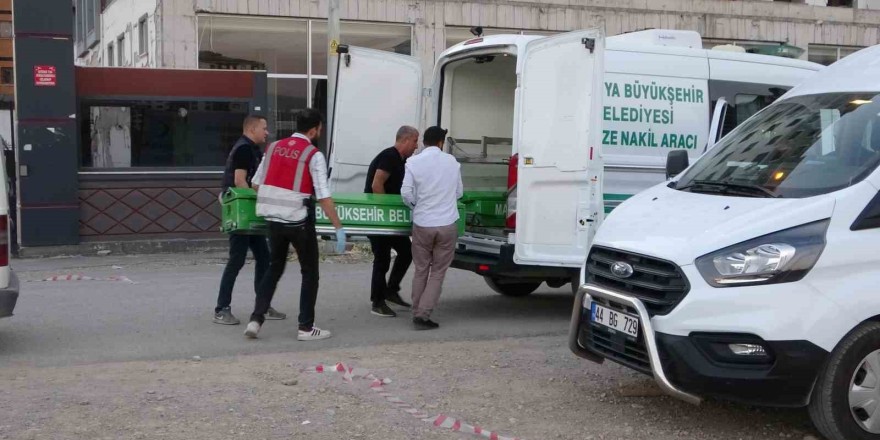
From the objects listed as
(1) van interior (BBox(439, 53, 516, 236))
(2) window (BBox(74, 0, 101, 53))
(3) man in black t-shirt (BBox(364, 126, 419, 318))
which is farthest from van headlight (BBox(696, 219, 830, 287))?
(2) window (BBox(74, 0, 101, 53))

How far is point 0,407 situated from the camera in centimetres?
579

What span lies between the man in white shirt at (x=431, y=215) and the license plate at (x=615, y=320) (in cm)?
250

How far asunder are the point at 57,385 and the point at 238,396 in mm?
1218

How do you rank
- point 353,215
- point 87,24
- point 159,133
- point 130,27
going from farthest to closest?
point 87,24, point 130,27, point 159,133, point 353,215

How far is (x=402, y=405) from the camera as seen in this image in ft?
19.7

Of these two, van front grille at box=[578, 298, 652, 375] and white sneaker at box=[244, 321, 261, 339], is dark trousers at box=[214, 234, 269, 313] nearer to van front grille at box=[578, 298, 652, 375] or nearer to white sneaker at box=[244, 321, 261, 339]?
white sneaker at box=[244, 321, 261, 339]

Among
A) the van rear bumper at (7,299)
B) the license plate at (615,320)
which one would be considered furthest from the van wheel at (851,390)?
the van rear bumper at (7,299)

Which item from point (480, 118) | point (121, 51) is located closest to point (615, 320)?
point (480, 118)

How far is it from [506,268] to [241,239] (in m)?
2.23

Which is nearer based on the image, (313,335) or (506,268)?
(313,335)

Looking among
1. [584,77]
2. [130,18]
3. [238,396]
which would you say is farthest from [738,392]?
[130,18]

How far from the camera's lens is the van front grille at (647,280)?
5.21 meters

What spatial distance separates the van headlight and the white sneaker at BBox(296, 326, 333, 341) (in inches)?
141

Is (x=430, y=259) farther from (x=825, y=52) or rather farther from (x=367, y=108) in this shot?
(x=825, y=52)
